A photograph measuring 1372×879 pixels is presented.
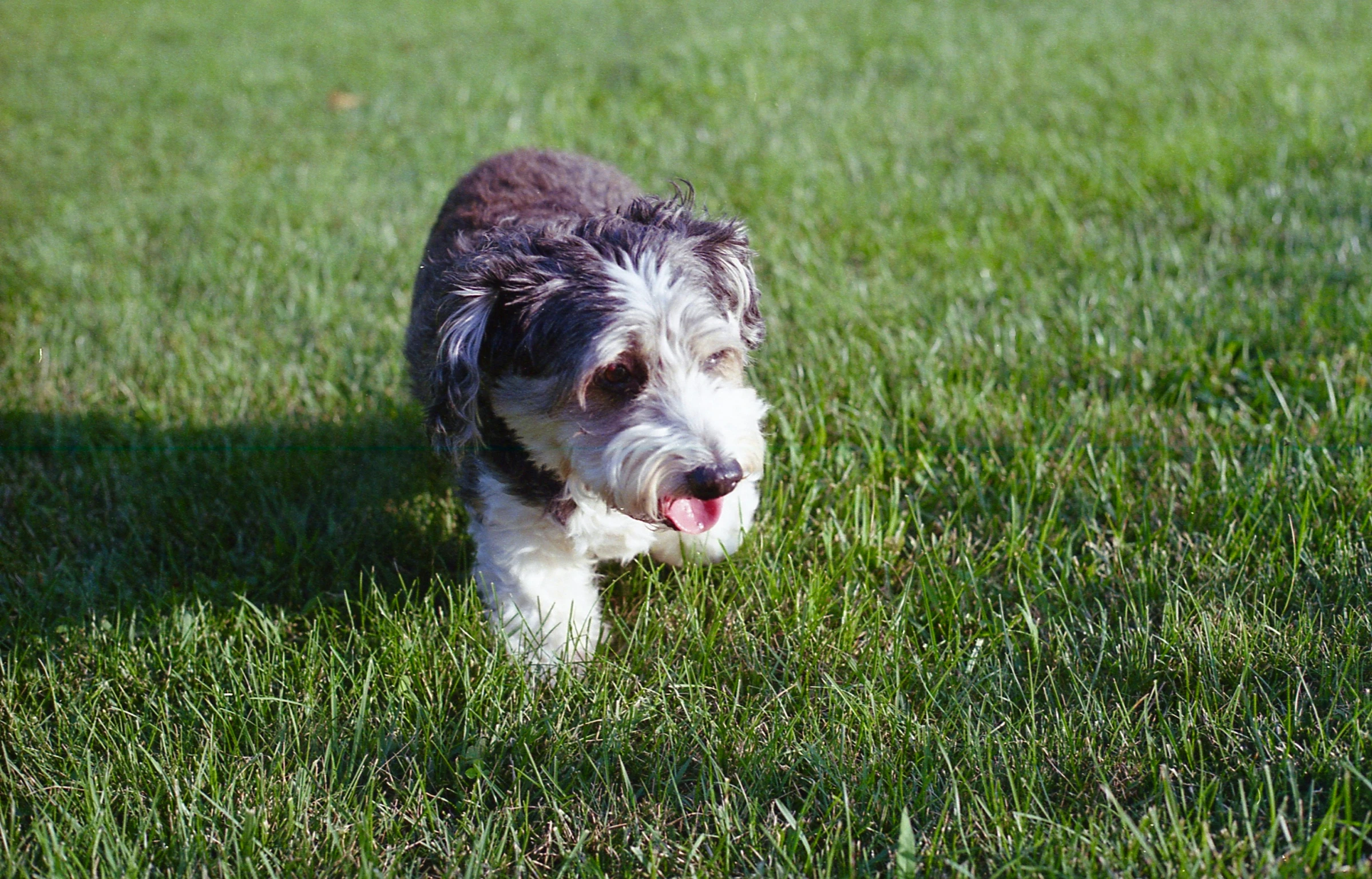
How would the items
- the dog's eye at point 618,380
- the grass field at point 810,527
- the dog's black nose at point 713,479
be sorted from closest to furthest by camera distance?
the grass field at point 810,527 → the dog's black nose at point 713,479 → the dog's eye at point 618,380

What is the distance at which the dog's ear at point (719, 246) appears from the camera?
3.25m

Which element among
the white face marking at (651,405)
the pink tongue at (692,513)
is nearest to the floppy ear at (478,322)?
the white face marking at (651,405)

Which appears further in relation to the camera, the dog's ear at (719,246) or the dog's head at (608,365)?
the dog's ear at (719,246)

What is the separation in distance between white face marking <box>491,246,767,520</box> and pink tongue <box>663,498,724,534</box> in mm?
46

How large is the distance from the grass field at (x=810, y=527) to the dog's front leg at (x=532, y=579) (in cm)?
11

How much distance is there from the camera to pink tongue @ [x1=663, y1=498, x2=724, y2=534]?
289 cm

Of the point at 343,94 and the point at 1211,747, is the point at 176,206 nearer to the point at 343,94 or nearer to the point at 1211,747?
the point at 343,94

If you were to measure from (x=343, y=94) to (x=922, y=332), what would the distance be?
21.1ft

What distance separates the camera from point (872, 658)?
3.07 m

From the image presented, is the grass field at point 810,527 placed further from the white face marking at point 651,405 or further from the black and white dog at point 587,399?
the white face marking at point 651,405

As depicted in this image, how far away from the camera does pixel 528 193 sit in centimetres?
406

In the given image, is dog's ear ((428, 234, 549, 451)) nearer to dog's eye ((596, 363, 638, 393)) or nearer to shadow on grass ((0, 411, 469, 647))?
dog's eye ((596, 363, 638, 393))

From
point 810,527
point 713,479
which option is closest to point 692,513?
point 713,479

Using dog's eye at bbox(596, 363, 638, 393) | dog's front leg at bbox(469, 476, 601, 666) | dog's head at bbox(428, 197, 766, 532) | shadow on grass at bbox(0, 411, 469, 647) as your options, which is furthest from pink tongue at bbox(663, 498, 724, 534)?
shadow on grass at bbox(0, 411, 469, 647)
